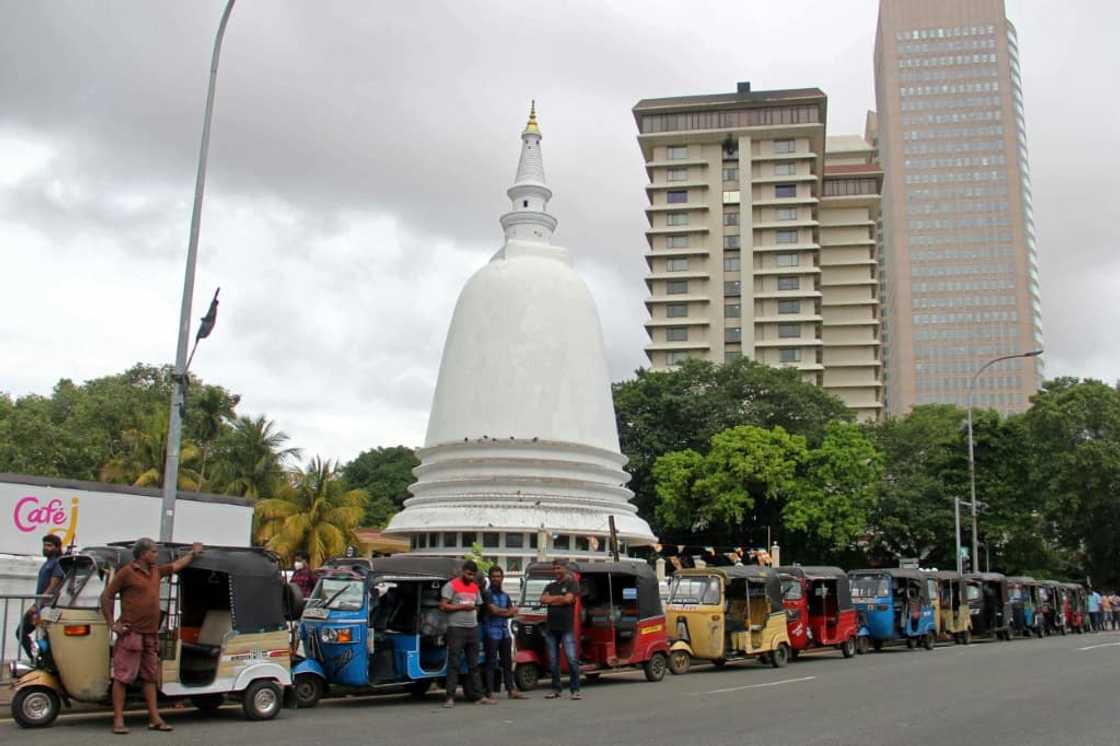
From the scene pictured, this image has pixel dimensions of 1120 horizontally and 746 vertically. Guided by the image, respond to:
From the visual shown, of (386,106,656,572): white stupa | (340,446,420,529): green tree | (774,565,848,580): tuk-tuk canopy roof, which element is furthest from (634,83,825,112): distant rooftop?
(774,565,848,580): tuk-tuk canopy roof

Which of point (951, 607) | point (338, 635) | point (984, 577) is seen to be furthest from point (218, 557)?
Result: point (984, 577)

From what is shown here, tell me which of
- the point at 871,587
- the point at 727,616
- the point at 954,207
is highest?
the point at 954,207

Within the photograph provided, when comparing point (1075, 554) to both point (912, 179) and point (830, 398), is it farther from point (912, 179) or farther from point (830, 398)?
point (912, 179)

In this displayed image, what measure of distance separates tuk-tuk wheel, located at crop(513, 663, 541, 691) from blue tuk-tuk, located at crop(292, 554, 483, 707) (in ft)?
4.76

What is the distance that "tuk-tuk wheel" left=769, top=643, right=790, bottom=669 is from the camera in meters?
19.5

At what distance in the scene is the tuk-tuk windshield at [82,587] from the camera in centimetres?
1014

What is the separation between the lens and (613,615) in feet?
52.1

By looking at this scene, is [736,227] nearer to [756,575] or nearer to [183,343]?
[756,575]

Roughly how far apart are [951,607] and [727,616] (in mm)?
11228

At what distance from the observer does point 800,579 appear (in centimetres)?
2073

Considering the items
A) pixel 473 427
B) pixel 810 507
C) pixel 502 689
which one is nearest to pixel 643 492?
pixel 810 507

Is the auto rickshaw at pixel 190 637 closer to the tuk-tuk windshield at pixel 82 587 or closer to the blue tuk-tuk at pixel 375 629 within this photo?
the tuk-tuk windshield at pixel 82 587

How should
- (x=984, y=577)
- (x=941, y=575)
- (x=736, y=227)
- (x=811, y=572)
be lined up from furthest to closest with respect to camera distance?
(x=736, y=227) → (x=984, y=577) → (x=941, y=575) → (x=811, y=572)

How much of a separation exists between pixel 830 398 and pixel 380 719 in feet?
149
